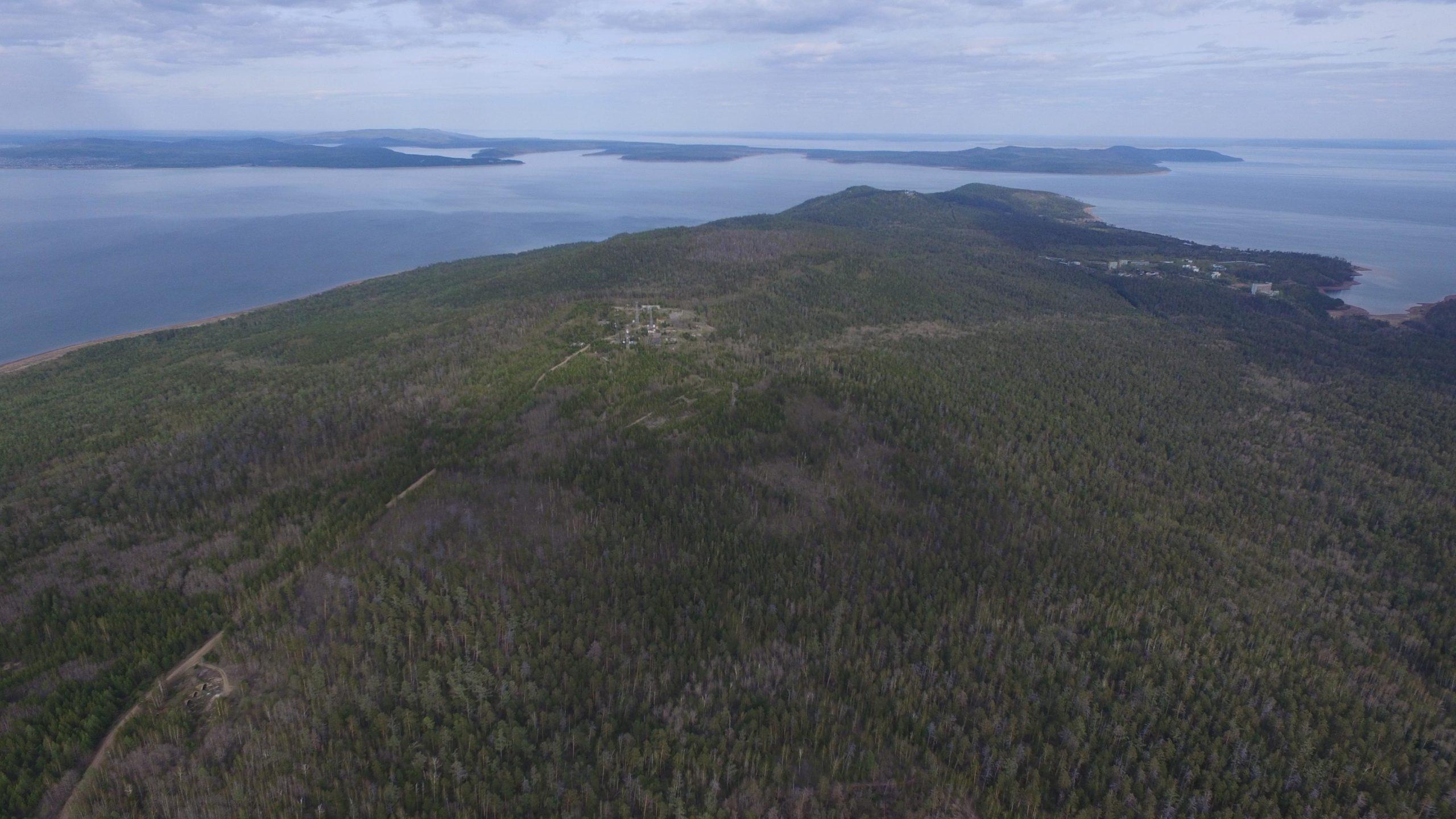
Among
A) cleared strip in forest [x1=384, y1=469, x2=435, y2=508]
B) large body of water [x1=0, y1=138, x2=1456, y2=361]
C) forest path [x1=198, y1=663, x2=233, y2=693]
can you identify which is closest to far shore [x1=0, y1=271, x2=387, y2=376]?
large body of water [x1=0, y1=138, x2=1456, y2=361]

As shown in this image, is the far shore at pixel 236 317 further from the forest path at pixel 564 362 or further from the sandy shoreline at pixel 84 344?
the forest path at pixel 564 362

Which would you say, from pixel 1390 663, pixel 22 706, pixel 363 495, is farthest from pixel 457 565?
pixel 1390 663

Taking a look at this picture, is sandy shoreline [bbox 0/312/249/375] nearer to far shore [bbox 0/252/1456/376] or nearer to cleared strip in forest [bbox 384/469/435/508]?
far shore [bbox 0/252/1456/376]

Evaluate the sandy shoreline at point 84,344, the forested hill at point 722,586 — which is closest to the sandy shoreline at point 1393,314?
the forested hill at point 722,586

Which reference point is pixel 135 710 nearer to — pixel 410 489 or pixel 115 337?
pixel 410 489

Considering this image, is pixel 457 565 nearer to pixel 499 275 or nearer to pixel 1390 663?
pixel 1390 663

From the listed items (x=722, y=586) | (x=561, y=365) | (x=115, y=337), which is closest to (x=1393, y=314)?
(x=561, y=365)
